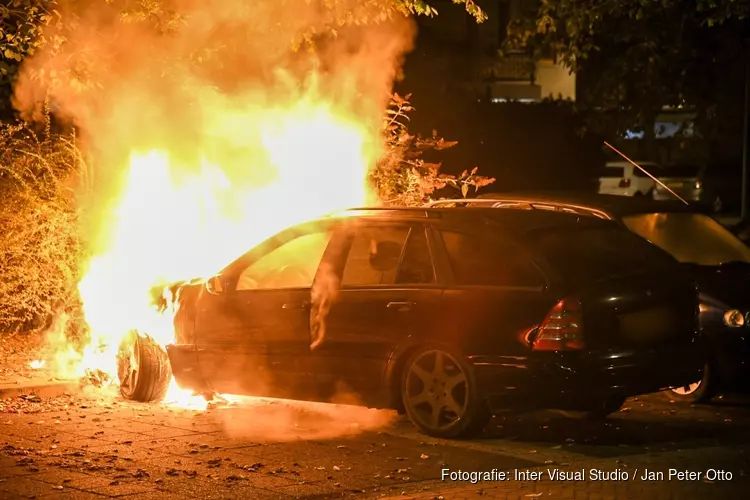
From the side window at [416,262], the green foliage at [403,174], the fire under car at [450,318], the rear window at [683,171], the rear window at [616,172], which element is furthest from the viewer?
the rear window at [683,171]

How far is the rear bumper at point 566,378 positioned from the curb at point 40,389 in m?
3.98

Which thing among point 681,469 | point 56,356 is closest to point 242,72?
point 56,356

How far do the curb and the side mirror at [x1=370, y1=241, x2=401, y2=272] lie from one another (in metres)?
3.13

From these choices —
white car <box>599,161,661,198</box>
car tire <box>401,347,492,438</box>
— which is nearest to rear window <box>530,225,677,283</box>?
car tire <box>401,347,492,438</box>

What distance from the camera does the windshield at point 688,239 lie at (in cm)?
1095

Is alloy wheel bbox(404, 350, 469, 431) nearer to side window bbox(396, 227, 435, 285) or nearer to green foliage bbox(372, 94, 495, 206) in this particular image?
side window bbox(396, 227, 435, 285)

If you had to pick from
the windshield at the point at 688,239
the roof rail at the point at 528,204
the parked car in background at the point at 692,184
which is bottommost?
the windshield at the point at 688,239

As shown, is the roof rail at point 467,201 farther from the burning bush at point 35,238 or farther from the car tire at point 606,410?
the burning bush at point 35,238

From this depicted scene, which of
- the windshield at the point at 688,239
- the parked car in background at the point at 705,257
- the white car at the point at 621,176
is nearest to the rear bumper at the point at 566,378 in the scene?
the parked car in background at the point at 705,257

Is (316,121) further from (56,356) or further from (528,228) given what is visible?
(528,228)

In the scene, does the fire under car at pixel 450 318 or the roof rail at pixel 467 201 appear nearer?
the fire under car at pixel 450 318

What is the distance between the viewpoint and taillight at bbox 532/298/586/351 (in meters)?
8.40

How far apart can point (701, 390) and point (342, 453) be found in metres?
3.59

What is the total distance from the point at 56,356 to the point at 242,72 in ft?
13.4
